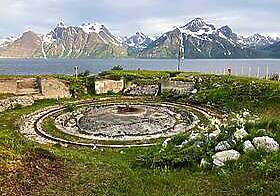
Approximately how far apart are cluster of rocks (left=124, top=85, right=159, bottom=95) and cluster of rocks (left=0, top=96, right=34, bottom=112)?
11241 millimetres

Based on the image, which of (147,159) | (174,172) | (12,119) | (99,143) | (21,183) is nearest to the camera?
(21,183)

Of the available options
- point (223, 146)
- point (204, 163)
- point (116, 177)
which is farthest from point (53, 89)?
point (204, 163)

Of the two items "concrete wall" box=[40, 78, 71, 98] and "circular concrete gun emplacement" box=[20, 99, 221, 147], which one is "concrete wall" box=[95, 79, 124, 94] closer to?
"concrete wall" box=[40, 78, 71, 98]

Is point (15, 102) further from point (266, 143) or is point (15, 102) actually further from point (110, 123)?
point (266, 143)

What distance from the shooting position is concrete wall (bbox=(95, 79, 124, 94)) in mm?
40241

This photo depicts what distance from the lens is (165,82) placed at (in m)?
39.0

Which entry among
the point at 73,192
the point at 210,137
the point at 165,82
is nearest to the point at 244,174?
the point at 210,137

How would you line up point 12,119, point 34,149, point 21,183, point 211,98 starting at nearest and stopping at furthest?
point 21,183 → point 34,149 → point 12,119 → point 211,98

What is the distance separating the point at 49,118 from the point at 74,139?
600cm

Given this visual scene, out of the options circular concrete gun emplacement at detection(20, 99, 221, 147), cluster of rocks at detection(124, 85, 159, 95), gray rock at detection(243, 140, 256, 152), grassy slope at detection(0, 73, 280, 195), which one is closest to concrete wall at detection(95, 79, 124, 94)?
cluster of rocks at detection(124, 85, 159, 95)

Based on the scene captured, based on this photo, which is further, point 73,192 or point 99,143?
point 99,143

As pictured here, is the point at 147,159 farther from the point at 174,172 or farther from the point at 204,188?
the point at 204,188

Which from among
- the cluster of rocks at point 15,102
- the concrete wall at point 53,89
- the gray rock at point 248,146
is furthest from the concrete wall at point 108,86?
the gray rock at point 248,146

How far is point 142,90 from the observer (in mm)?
40250
